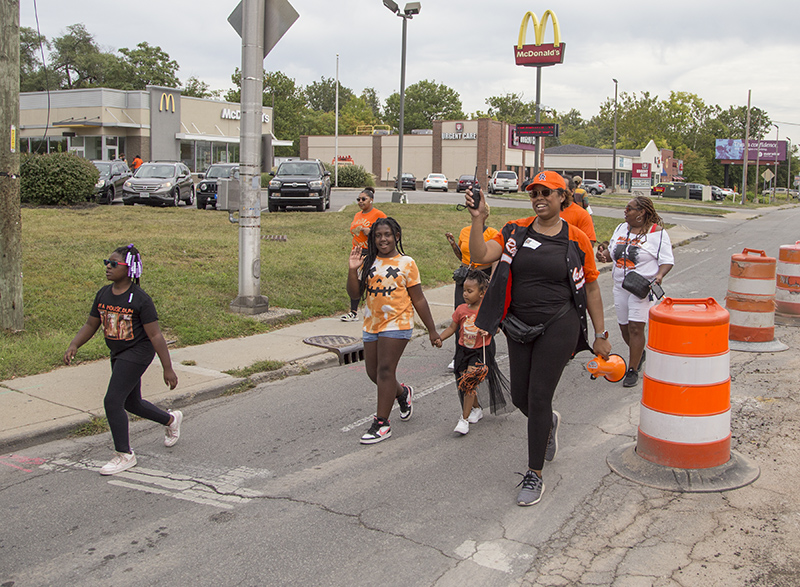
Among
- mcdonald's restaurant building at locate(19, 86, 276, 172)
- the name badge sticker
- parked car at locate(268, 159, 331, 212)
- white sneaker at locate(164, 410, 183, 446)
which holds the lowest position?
white sneaker at locate(164, 410, 183, 446)

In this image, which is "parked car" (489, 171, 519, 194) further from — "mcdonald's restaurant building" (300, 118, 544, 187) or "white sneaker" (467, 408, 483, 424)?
"white sneaker" (467, 408, 483, 424)

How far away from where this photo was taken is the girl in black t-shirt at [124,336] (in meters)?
5.01

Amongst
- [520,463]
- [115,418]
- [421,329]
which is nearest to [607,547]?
[520,463]

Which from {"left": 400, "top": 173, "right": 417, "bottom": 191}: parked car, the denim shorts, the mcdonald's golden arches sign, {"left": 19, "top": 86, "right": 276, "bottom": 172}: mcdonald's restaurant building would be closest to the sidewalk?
the denim shorts

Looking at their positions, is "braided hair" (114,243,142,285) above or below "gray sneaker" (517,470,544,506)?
above

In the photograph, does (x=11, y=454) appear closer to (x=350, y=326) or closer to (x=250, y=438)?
(x=250, y=438)

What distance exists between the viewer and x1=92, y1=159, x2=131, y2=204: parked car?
24.9 m

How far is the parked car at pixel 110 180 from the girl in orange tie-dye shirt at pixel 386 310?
2124 cm

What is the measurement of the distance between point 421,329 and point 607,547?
6.37 meters

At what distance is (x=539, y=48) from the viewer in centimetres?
3103

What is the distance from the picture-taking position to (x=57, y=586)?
3559 millimetres

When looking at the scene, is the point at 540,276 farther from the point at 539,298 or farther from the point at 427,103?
the point at 427,103

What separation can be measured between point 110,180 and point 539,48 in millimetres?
18283

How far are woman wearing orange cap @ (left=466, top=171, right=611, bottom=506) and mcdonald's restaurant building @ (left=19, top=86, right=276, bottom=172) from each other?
4184 cm
